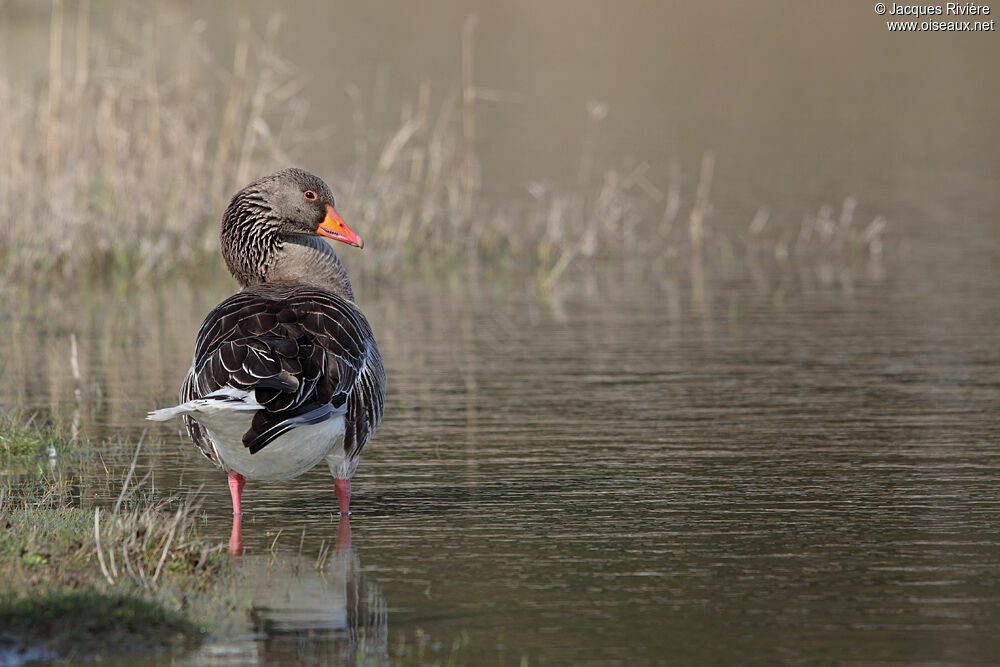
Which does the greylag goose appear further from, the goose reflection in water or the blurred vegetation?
the blurred vegetation

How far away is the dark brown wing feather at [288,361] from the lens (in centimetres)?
661

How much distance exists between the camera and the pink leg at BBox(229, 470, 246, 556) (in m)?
6.92

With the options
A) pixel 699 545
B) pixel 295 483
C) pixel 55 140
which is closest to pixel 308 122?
pixel 55 140

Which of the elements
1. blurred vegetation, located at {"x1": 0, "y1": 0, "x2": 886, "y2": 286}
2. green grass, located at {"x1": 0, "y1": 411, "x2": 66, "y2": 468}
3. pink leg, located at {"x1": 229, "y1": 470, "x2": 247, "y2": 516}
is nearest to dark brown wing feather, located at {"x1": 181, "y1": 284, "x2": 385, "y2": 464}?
pink leg, located at {"x1": 229, "y1": 470, "x2": 247, "y2": 516}

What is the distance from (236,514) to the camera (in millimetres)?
7375

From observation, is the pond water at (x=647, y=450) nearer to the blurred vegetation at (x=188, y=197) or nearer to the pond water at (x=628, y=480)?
the pond water at (x=628, y=480)

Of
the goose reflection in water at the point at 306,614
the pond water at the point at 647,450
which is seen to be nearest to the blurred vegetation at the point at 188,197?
the pond water at the point at 647,450

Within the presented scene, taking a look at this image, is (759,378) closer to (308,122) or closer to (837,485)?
(837,485)

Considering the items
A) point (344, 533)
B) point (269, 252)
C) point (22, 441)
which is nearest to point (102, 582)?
point (344, 533)

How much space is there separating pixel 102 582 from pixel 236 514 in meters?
1.60

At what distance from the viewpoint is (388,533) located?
23.5ft

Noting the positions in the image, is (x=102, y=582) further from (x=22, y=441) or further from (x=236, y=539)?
(x=22, y=441)

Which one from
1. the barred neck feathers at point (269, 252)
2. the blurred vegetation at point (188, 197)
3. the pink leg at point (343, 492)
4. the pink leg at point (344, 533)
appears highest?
the blurred vegetation at point (188, 197)

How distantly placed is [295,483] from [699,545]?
268 centimetres
